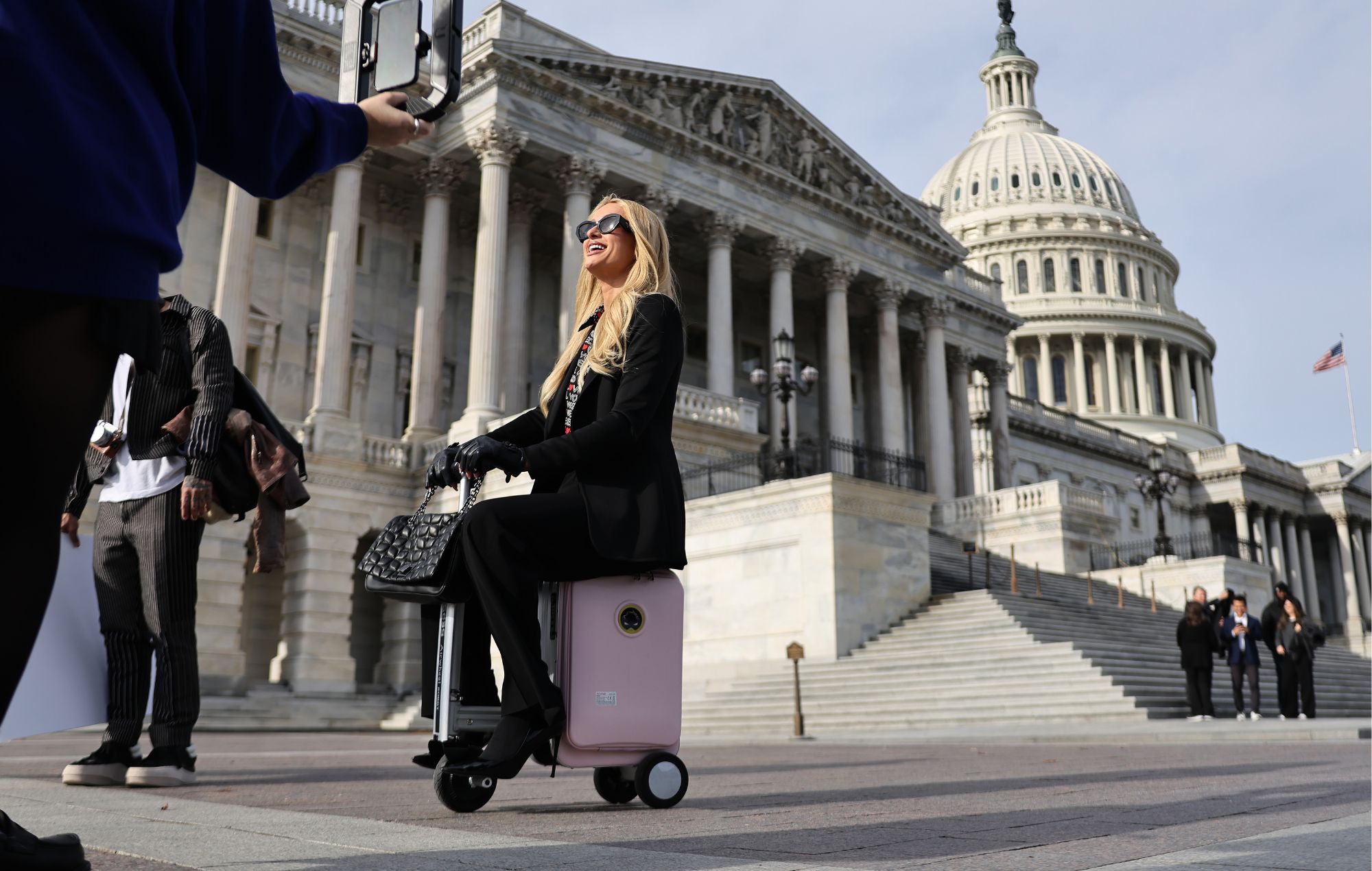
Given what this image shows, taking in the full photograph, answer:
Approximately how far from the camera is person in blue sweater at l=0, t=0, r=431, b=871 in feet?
6.63

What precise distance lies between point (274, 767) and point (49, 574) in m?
6.68

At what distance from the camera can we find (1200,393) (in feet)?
321

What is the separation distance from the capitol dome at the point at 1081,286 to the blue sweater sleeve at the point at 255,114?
3379 inches

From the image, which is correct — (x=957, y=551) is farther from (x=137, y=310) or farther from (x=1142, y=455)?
(x=1142, y=455)

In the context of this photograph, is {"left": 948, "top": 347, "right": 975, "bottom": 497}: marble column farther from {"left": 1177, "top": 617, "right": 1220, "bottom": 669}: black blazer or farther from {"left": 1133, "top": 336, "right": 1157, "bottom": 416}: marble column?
{"left": 1133, "top": 336, "right": 1157, "bottom": 416}: marble column

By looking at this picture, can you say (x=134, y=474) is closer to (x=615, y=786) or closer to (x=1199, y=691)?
(x=615, y=786)

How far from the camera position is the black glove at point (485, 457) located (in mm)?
4055

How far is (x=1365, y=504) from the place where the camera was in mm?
79562

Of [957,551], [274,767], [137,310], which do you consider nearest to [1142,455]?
[957,551]

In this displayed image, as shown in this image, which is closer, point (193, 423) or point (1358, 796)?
point (1358, 796)

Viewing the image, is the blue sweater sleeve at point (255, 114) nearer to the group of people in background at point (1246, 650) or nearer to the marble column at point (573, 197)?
the group of people in background at point (1246, 650)

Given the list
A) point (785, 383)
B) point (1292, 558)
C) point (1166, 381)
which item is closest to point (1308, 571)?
point (1292, 558)

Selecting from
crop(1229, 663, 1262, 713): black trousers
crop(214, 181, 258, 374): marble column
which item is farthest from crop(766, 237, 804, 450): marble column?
crop(1229, 663, 1262, 713): black trousers

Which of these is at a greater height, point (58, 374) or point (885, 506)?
point (885, 506)
